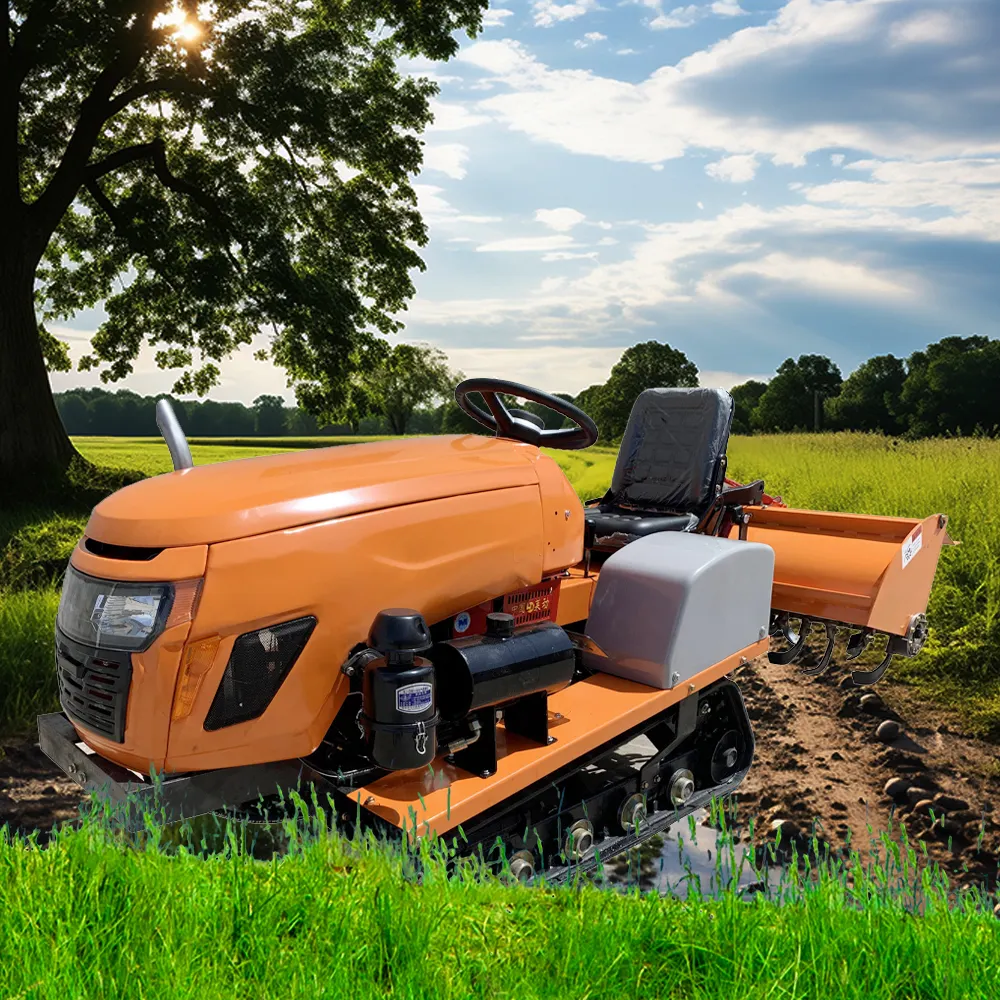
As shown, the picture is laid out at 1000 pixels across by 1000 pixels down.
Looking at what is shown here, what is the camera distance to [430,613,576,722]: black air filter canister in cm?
264

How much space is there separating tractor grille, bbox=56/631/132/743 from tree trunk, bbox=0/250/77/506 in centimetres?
1061

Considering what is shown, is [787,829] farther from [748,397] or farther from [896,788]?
[748,397]

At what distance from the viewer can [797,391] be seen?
188 ft

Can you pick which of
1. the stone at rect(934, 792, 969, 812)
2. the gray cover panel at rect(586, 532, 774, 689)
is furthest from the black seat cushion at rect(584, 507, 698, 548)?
the stone at rect(934, 792, 969, 812)

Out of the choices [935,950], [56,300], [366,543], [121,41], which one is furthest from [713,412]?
[56,300]

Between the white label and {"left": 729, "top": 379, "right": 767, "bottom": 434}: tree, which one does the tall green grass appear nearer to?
the white label

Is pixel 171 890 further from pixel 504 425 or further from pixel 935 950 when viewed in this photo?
pixel 504 425

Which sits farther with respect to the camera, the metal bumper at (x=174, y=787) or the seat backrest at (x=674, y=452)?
the seat backrest at (x=674, y=452)

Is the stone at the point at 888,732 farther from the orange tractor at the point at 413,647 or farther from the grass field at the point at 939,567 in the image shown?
the orange tractor at the point at 413,647

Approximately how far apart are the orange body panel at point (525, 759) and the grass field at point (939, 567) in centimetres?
274

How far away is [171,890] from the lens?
2207mm

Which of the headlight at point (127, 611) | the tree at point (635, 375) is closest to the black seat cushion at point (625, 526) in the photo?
the headlight at point (127, 611)

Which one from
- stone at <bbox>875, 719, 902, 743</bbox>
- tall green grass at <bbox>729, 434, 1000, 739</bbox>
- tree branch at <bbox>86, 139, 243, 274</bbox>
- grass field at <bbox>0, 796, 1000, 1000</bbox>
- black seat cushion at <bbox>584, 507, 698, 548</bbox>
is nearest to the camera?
grass field at <bbox>0, 796, 1000, 1000</bbox>

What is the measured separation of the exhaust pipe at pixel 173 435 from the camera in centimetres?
322
